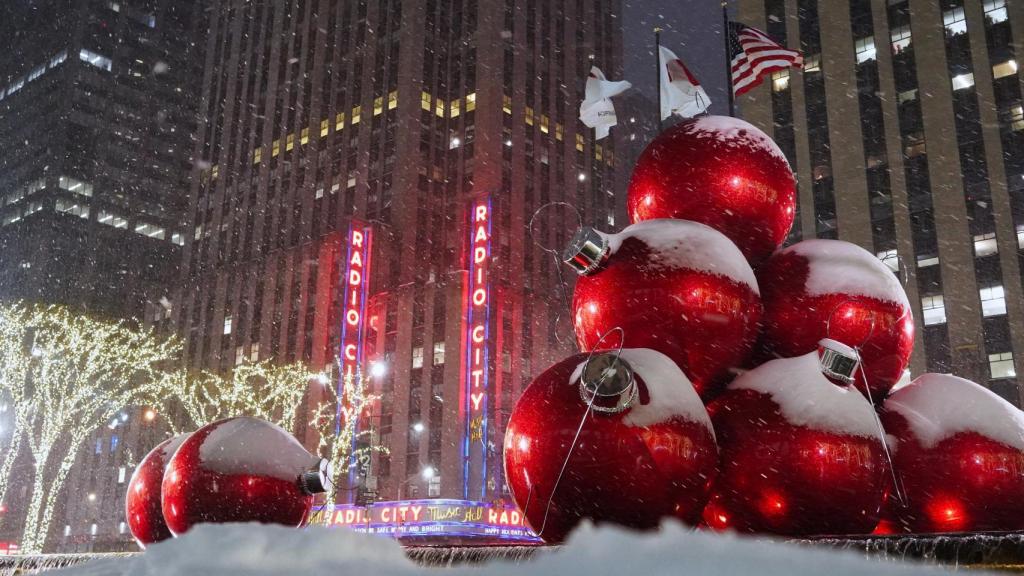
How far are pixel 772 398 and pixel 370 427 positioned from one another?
162ft

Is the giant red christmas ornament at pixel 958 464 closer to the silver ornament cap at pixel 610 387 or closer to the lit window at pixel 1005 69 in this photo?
the silver ornament cap at pixel 610 387

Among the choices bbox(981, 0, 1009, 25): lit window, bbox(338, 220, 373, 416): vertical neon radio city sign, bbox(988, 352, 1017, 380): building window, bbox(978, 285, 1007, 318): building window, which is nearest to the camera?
bbox(988, 352, 1017, 380): building window

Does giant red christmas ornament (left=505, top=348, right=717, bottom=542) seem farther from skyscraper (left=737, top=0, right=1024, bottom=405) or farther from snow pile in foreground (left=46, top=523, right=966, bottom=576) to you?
skyscraper (left=737, top=0, right=1024, bottom=405)

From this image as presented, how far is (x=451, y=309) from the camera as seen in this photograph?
2042 inches

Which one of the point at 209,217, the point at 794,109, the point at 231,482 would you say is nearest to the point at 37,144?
the point at 209,217

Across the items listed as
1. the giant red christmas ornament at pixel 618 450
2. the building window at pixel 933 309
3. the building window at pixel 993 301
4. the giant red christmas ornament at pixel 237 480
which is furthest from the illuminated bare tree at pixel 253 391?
the giant red christmas ornament at pixel 618 450

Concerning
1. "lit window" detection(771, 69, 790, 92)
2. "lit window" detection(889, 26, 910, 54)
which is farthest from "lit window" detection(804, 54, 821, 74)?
"lit window" detection(889, 26, 910, 54)

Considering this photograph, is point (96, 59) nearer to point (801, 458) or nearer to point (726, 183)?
point (726, 183)

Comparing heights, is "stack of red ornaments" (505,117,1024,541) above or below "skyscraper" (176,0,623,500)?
below

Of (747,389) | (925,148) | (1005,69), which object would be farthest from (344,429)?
(747,389)

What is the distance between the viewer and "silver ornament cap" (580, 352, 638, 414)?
4227 millimetres

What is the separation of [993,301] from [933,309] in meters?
2.66

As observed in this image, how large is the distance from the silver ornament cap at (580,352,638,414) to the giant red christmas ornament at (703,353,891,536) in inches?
32.3

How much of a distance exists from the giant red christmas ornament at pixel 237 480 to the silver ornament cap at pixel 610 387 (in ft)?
8.32
